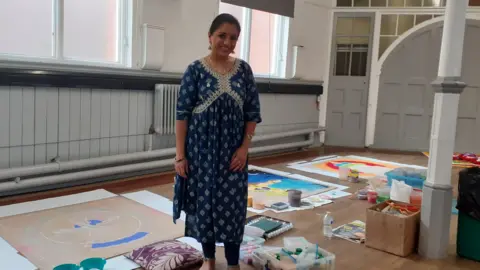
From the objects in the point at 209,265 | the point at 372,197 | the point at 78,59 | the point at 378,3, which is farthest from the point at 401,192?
the point at 378,3

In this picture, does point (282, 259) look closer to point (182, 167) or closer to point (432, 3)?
point (182, 167)

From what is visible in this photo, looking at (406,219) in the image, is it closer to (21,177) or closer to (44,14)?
(21,177)

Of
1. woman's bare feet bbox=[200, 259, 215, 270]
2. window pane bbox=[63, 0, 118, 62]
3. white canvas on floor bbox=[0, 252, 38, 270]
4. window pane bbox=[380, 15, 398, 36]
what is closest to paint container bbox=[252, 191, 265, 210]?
woman's bare feet bbox=[200, 259, 215, 270]

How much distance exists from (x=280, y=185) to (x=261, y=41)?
2478mm

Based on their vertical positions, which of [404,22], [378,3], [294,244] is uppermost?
[378,3]

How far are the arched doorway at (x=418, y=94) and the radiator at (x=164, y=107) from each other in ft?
11.7

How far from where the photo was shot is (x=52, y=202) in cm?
331

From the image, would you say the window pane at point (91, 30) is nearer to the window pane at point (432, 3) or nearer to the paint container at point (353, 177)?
the paint container at point (353, 177)

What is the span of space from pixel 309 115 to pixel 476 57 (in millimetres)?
2438

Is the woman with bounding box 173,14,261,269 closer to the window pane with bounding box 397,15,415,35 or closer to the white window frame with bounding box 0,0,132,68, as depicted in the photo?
the white window frame with bounding box 0,0,132,68

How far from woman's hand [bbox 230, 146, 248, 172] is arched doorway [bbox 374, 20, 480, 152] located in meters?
5.11

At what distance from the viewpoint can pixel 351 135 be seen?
684 cm

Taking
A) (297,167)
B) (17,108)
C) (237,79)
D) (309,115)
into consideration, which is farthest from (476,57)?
(17,108)

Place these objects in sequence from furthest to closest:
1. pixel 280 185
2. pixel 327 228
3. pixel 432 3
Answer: pixel 432 3 < pixel 280 185 < pixel 327 228
